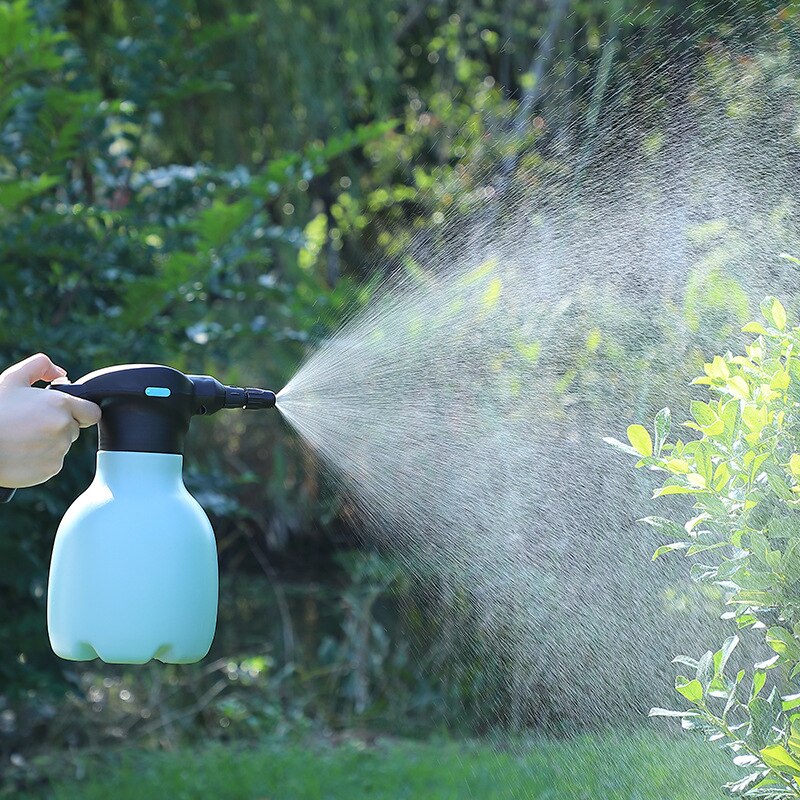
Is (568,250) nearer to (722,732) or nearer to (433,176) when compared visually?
(722,732)

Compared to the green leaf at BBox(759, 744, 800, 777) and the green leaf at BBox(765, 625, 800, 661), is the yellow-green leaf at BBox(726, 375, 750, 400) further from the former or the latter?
the green leaf at BBox(759, 744, 800, 777)

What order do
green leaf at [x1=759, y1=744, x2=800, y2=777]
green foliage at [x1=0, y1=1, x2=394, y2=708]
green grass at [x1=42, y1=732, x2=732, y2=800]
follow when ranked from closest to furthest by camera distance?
green leaf at [x1=759, y1=744, x2=800, y2=777]
green grass at [x1=42, y1=732, x2=732, y2=800]
green foliage at [x1=0, y1=1, x2=394, y2=708]

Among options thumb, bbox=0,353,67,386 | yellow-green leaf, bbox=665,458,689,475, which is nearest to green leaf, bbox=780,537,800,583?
yellow-green leaf, bbox=665,458,689,475

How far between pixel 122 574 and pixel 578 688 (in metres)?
1.79

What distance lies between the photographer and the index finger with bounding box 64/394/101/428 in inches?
57.2

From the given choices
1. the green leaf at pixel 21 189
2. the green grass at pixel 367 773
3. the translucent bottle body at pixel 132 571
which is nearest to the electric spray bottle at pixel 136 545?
the translucent bottle body at pixel 132 571

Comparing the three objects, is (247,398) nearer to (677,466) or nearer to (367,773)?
(677,466)

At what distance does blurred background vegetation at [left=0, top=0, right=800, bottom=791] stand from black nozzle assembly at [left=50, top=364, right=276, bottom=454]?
1.18 meters

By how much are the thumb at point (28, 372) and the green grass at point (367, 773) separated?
1573 millimetres

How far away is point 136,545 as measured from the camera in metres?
1.42

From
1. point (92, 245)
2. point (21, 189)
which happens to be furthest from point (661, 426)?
point (92, 245)

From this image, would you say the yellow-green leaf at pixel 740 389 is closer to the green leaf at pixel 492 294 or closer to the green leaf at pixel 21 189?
the green leaf at pixel 492 294

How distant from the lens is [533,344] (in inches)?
115

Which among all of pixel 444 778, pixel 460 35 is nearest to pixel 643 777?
pixel 444 778
